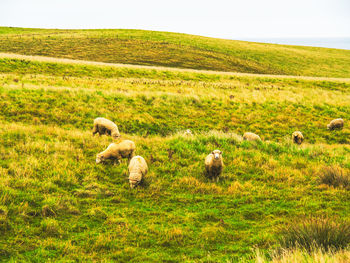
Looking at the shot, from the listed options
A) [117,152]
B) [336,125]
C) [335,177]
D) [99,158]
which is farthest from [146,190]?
[336,125]

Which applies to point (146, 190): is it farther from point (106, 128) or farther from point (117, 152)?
point (106, 128)

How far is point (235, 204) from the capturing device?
26.2 ft

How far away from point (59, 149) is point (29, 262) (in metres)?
5.87

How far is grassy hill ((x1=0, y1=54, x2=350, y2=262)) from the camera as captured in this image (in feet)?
19.1

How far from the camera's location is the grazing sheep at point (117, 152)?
9.85 metres

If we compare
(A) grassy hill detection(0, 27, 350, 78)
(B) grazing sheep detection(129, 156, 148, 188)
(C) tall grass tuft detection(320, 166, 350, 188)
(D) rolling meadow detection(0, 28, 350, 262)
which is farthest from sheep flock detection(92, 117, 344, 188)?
(A) grassy hill detection(0, 27, 350, 78)

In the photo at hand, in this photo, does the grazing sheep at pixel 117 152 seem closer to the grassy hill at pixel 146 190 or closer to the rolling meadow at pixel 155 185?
the rolling meadow at pixel 155 185

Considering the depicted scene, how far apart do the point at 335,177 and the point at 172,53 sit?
179ft

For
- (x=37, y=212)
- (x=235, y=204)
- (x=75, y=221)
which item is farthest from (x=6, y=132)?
(x=235, y=204)

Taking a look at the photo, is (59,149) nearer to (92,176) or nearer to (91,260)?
(92,176)

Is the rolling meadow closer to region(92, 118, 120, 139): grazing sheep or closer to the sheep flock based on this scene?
the sheep flock

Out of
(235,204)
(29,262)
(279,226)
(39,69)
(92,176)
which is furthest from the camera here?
(39,69)

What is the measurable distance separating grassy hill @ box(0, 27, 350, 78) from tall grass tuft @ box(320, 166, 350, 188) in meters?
44.3

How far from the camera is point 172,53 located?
59750 mm
